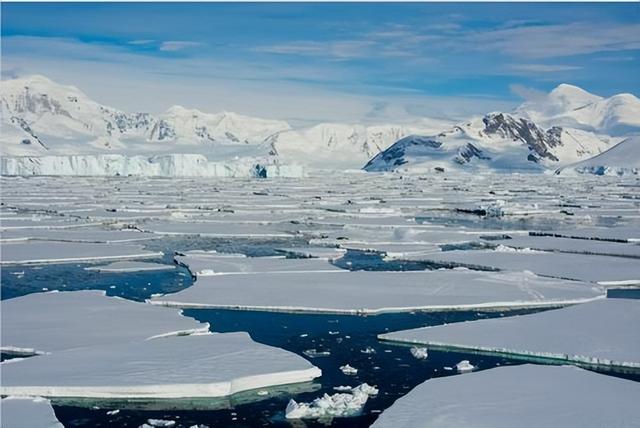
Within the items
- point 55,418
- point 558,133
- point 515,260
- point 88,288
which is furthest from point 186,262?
point 558,133

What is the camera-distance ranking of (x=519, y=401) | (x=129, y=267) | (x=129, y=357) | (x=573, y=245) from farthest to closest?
(x=573, y=245)
(x=129, y=267)
(x=129, y=357)
(x=519, y=401)

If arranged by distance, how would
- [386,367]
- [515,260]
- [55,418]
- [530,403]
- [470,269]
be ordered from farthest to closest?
1. [515,260]
2. [470,269]
3. [386,367]
4. [530,403]
5. [55,418]

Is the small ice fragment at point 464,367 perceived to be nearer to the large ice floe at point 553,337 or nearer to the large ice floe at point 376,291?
the large ice floe at point 553,337

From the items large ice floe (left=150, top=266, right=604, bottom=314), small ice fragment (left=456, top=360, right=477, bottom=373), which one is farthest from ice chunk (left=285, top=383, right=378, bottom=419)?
large ice floe (left=150, top=266, right=604, bottom=314)

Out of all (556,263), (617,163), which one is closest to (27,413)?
(556,263)

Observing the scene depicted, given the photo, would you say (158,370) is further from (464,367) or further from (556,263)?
(556,263)

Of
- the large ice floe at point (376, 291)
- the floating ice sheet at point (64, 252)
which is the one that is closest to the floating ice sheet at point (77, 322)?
the large ice floe at point (376, 291)

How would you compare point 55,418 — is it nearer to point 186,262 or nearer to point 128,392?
point 128,392
